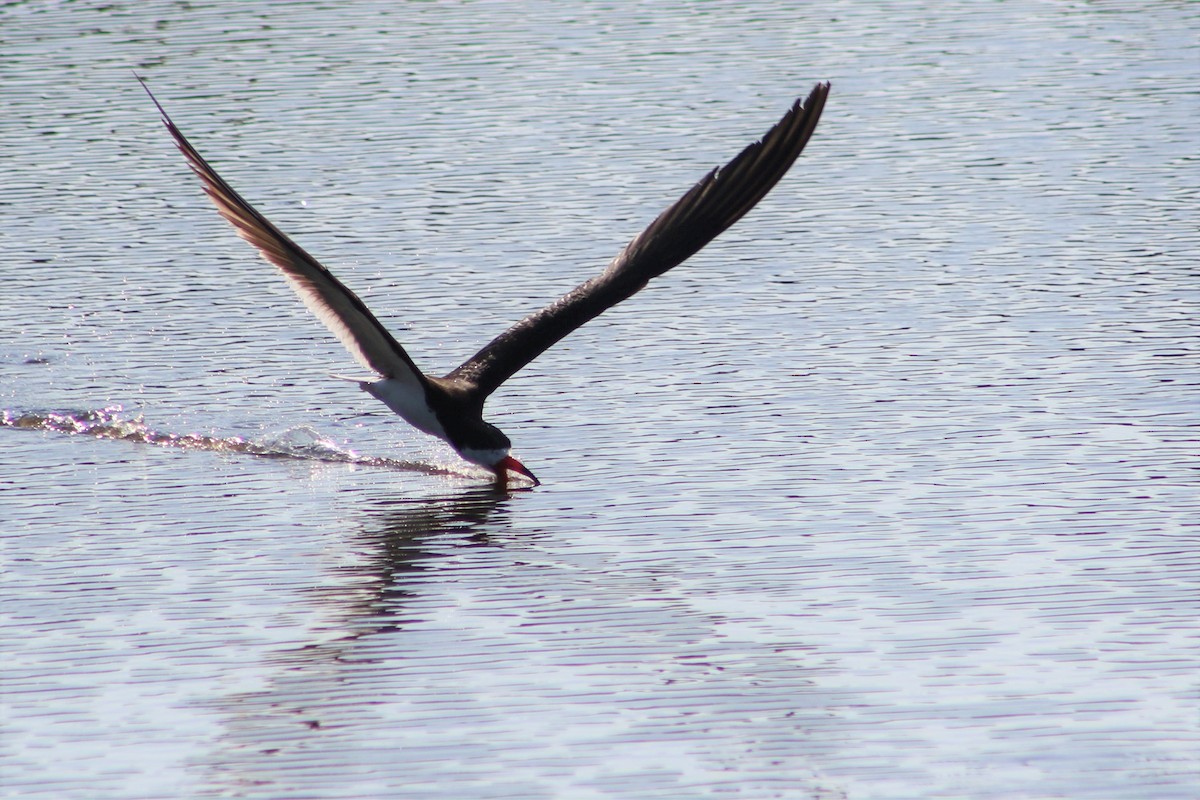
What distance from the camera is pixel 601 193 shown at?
49.2 feet

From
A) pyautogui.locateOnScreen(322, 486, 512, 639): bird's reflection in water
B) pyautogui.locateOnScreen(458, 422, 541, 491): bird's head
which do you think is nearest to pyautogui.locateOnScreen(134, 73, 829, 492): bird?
pyautogui.locateOnScreen(458, 422, 541, 491): bird's head

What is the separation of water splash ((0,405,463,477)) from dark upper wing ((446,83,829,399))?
0.59 m

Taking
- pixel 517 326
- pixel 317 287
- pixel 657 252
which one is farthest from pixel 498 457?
pixel 657 252

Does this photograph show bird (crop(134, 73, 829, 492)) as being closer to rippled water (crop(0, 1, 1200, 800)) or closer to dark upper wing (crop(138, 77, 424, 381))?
dark upper wing (crop(138, 77, 424, 381))

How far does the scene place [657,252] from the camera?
9.85m

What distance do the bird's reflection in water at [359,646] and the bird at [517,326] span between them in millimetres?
356

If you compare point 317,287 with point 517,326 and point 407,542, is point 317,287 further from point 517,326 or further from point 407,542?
point 517,326

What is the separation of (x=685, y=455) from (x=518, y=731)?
3.13 m

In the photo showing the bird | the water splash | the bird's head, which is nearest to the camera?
the bird

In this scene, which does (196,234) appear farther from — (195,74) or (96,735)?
(96,735)

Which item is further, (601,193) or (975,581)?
(601,193)

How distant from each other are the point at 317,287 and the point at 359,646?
2085 mm

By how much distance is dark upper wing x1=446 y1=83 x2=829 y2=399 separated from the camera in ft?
31.6

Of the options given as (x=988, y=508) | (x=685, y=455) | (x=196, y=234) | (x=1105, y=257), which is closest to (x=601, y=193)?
(x=196, y=234)
